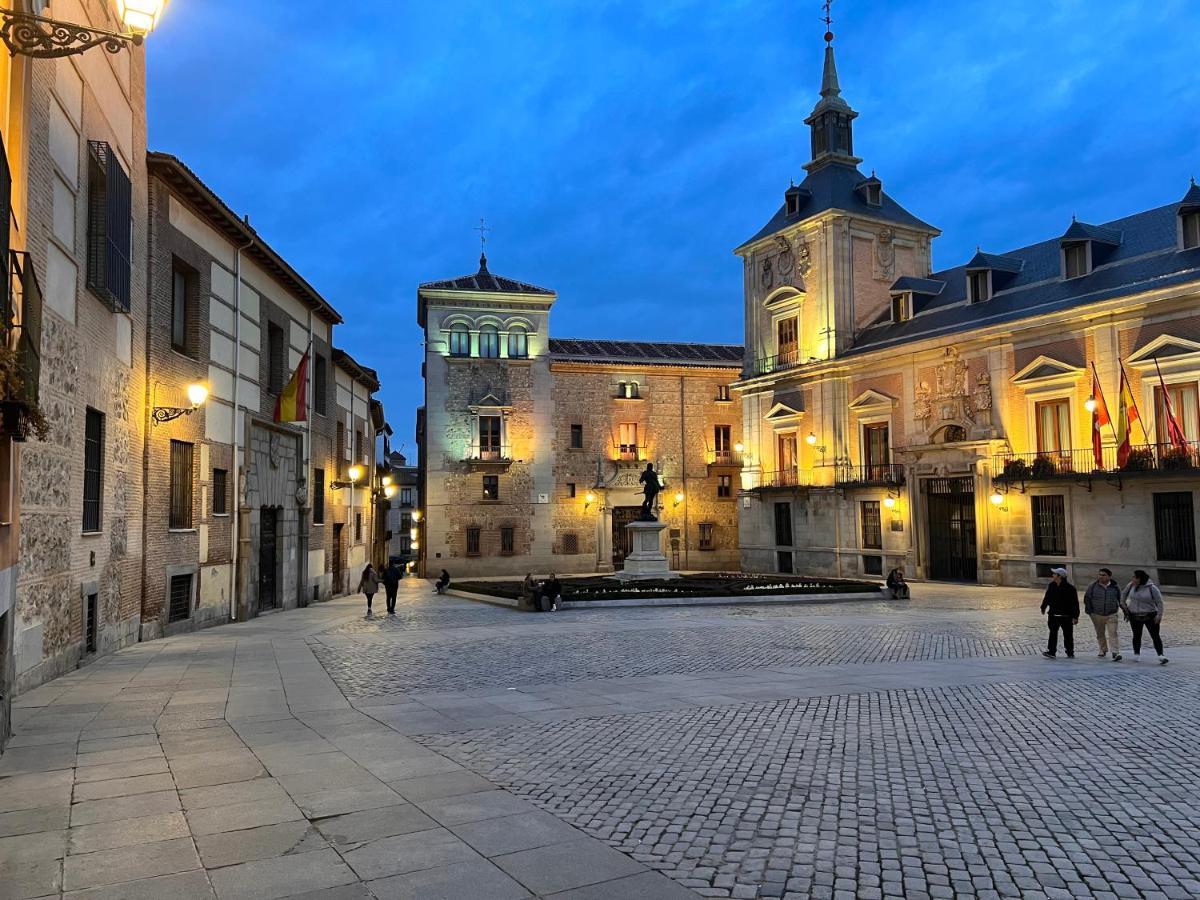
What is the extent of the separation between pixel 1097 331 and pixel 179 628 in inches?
1165

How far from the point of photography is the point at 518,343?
157 feet

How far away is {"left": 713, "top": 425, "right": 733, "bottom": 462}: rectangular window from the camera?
5002cm

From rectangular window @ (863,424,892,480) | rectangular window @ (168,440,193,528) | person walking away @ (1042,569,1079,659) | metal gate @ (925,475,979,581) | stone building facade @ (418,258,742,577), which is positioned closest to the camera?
person walking away @ (1042,569,1079,659)

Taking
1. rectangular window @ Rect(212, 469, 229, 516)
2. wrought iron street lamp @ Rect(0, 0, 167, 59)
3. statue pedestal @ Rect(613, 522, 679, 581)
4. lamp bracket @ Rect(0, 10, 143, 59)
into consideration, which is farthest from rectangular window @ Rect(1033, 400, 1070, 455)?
lamp bracket @ Rect(0, 10, 143, 59)

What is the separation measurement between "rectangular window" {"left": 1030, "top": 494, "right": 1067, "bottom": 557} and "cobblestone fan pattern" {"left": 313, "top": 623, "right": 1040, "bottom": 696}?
14243 millimetres

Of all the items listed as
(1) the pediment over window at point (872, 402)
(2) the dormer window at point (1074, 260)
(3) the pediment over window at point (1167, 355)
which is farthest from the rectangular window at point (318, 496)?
(2) the dormer window at point (1074, 260)

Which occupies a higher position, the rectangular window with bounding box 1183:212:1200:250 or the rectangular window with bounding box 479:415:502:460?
the rectangular window with bounding box 1183:212:1200:250

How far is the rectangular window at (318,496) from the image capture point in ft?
91.9

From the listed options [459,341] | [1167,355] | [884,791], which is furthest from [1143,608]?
[459,341]

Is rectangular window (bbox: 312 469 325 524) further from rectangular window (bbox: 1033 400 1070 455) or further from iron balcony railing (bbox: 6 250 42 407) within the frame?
rectangular window (bbox: 1033 400 1070 455)

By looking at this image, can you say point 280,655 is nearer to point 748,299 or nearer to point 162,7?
point 162,7

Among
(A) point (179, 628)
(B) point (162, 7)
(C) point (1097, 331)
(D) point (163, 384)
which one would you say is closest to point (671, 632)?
(A) point (179, 628)

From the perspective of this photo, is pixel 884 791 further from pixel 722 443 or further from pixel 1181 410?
pixel 722 443

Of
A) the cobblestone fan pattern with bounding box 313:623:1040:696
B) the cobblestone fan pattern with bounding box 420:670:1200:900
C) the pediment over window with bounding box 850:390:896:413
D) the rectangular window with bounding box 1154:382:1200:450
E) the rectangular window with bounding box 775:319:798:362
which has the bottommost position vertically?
the cobblestone fan pattern with bounding box 313:623:1040:696
